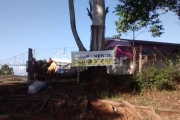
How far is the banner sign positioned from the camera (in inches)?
355

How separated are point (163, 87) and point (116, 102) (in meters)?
2.56

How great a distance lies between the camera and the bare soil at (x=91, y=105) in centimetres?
622

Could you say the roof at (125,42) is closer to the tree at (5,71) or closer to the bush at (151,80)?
the tree at (5,71)

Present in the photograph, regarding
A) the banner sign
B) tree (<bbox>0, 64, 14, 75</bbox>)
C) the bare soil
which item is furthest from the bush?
tree (<bbox>0, 64, 14, 75</bbox>)

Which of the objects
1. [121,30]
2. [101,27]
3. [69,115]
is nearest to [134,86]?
[101,27]

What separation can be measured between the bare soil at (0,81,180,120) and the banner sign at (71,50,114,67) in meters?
1.09

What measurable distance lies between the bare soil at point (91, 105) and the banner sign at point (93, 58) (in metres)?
1.09

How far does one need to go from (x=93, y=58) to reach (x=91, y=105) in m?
2.84

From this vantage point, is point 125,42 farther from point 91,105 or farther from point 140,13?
point 91,105

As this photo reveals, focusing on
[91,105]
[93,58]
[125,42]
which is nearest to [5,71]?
[125,42]

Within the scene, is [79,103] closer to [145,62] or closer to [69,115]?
[69,115]

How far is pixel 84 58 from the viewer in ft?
30.1

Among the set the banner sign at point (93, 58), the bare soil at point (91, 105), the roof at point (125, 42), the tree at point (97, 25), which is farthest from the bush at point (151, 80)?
the roof at point (125, 42)

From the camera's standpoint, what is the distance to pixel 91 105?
6539 mm
